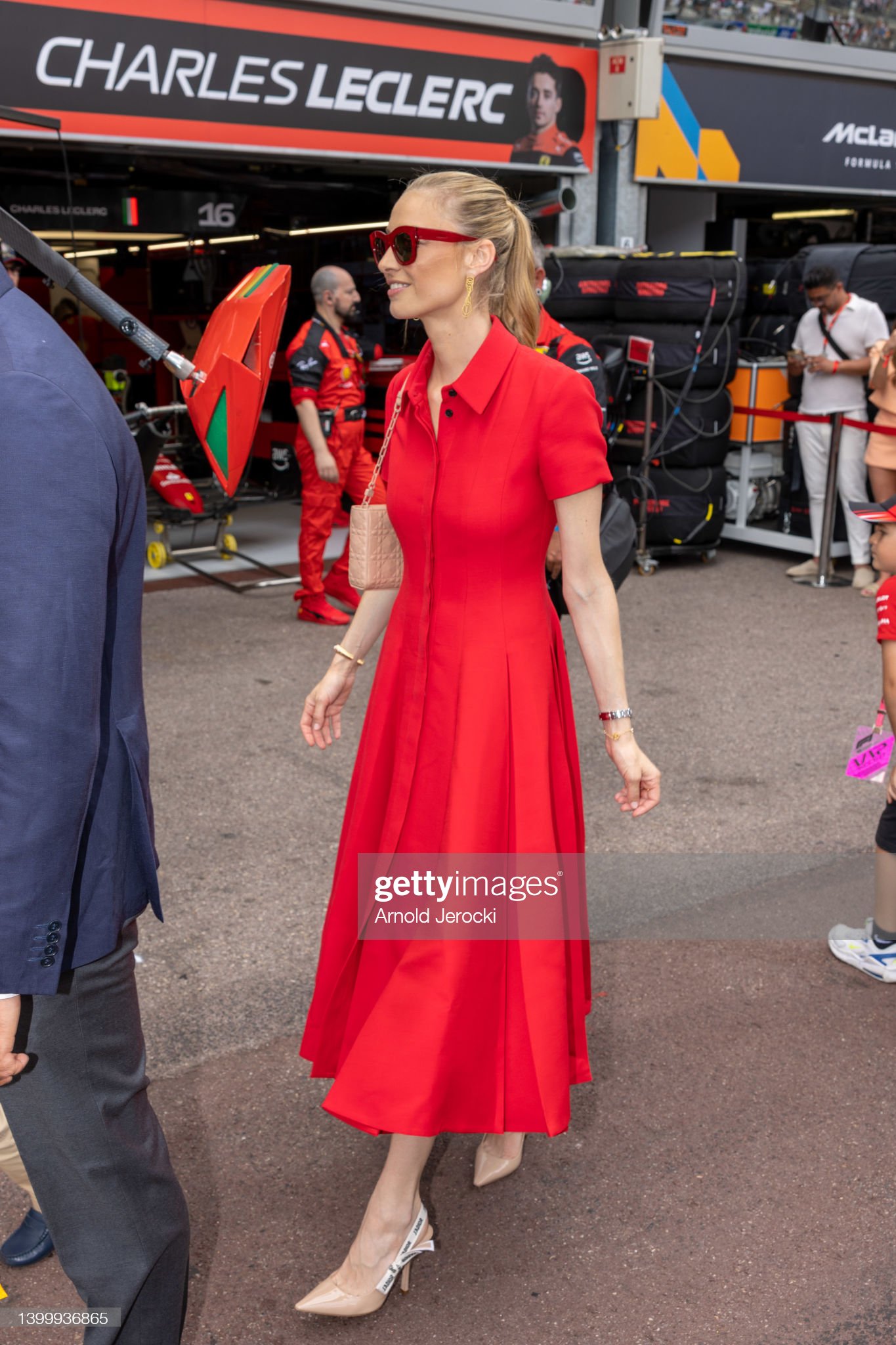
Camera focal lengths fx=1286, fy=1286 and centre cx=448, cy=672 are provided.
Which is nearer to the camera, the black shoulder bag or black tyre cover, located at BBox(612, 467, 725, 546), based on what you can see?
the black shoulder bag

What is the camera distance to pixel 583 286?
32.2 feet

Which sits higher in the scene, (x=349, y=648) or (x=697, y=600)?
(x=349, y=648)

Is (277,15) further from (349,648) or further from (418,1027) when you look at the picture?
(418,1027)

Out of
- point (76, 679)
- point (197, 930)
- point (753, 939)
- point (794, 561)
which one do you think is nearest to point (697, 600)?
point (794, 561)

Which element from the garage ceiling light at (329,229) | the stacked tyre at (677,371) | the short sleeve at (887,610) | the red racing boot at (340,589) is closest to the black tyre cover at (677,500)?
the stacked tyre at (677,371)

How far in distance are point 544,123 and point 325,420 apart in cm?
410

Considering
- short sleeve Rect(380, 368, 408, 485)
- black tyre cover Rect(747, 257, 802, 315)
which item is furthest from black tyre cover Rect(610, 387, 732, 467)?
short sleeve Rect(380, 368, 408, 485)

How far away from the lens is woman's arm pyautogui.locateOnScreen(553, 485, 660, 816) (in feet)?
8.04

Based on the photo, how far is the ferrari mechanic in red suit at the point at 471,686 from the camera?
242cm

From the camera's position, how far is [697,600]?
879 centimetres

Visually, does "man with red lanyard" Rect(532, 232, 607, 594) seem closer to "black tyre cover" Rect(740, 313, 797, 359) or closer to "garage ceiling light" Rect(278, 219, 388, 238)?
"black tyre cover" Rect(740, 313, 797, 359)

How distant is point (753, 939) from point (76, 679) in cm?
303

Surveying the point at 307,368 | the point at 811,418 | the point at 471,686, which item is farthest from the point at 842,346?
the point at 471,686

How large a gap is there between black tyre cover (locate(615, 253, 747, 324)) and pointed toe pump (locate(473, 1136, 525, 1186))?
7462mm
